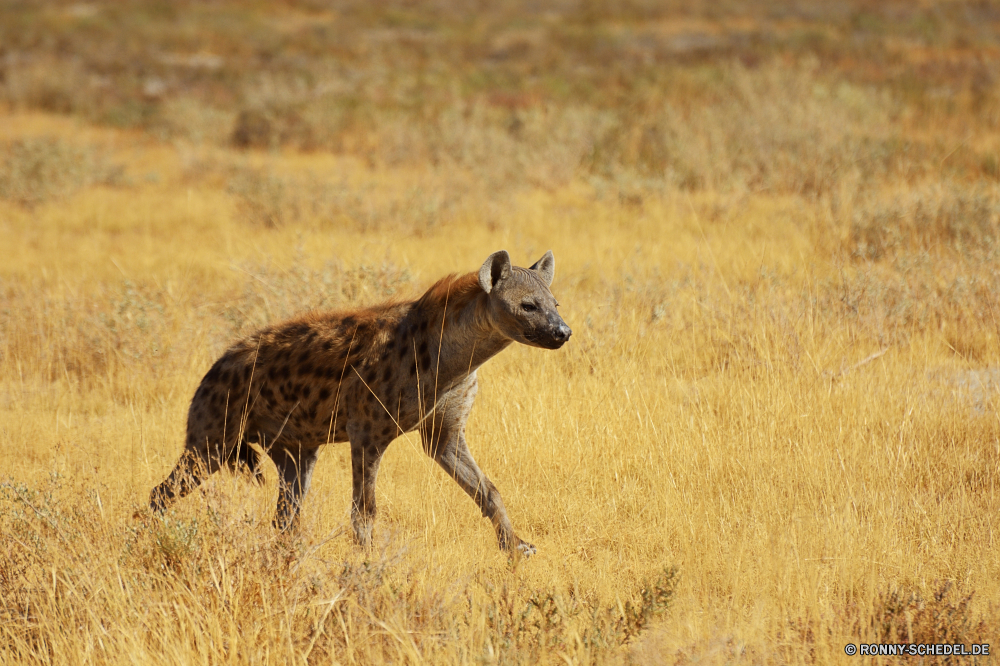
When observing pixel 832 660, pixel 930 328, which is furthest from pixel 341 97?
pixel 832 660

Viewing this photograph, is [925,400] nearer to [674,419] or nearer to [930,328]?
[674,419]

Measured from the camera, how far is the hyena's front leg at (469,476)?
14.1 feet

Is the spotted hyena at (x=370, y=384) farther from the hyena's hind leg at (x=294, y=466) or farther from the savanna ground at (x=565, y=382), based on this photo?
the savanna ground at (x=565, y=382)

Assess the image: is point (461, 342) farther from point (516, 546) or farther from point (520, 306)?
point (516, 546)

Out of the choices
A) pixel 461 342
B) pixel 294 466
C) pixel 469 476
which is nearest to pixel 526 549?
pixel 469 476

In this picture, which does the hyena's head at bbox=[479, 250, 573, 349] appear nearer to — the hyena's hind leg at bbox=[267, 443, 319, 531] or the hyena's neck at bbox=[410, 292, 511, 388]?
the hyena's neck at bbox=[410, 292, 511, 388]

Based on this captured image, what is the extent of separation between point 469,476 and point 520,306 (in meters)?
0.89

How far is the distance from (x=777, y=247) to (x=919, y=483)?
5275mm

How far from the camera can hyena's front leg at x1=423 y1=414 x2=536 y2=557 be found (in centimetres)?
431

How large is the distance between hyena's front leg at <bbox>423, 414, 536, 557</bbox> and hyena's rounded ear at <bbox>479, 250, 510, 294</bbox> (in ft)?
2.21

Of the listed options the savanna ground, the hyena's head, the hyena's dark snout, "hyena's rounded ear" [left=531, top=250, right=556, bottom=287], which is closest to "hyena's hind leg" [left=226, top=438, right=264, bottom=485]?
the savanna ground

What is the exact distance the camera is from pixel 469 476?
4387mm

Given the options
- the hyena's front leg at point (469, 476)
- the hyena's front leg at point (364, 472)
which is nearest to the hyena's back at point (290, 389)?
the hyena's front leg at point (364, 472)

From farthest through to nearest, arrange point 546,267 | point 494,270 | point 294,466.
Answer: point 294,466, point 546,267, point 494,270
